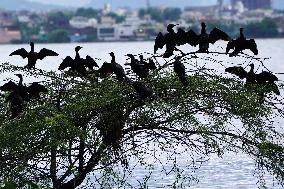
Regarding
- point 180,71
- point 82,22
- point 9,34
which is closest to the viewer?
point 180,71

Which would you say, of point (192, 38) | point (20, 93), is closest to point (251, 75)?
point (192, 38)

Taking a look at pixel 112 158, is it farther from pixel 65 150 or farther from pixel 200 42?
pixel 200 42

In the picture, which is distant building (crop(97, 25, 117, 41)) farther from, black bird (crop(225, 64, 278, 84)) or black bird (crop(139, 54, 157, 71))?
black bird (crop(139, 54, 157, 71))

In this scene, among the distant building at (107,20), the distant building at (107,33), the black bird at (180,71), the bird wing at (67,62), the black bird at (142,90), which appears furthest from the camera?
the distant building at (107,20)

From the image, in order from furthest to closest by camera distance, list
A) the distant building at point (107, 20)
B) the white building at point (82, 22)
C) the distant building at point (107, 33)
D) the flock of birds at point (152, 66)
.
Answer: the distant building at point (107, 20)
the white building at point (82, 22)
the distant building at point (107, 33)
the flock of birds at point (152, 66)

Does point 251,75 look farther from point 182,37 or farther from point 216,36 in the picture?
point 182,37

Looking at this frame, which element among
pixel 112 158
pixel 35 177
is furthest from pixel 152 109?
pixel 35 177

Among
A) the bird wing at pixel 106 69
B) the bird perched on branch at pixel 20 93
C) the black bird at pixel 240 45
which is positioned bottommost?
the bird perched on branch at pixel 20 93

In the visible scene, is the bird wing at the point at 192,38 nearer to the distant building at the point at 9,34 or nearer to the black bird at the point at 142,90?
the black bird at the point at 142,90

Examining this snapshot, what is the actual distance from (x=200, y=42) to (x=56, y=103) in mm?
1072

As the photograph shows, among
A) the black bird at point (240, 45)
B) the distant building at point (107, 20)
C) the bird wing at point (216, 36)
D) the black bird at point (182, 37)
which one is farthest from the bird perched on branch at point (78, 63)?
the distant building at point (107, 20)

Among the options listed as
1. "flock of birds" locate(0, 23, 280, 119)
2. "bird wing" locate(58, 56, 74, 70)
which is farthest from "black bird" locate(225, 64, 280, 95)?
"bird wing" locate(58, 56, 74, 70)

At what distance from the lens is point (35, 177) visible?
6.43 m

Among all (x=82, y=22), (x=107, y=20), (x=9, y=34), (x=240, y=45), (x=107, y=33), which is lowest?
(x=107, y=33)
